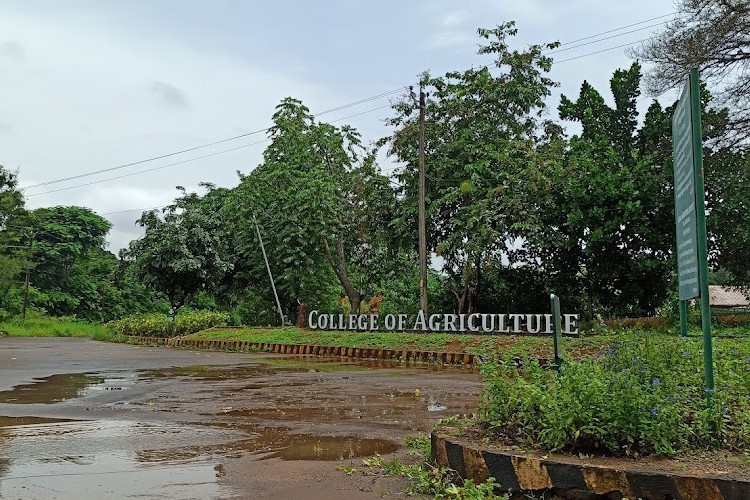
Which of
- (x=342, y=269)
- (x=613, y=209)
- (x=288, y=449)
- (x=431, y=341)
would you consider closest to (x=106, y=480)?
(x=288, y=449)

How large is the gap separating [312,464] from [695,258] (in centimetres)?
323

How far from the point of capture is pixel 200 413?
28.7 ft

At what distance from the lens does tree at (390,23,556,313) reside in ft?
73.4

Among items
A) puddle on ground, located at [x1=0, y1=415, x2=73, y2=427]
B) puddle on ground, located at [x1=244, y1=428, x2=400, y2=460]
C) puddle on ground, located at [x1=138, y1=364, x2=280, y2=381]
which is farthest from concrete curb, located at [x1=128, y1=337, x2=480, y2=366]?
puddle on ground, located at [x1=0, y1=415, x2=73, y2=427]

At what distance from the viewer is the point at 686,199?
5137 mm

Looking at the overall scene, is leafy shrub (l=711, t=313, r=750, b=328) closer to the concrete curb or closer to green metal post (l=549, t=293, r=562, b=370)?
the concrete curb

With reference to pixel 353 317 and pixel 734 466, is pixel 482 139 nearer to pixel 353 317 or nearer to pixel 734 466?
pixel 353 317

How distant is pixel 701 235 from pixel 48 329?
124 ft

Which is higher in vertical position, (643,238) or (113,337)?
(643,238)

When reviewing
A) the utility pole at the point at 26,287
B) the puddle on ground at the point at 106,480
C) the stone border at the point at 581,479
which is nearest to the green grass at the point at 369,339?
the puddle on ground at the point at 106,480

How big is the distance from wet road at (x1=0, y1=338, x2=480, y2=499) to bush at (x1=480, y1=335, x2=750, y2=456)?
1023mm

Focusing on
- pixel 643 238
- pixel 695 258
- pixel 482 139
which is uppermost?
pixel 482 139

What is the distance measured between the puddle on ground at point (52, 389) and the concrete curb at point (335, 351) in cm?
692

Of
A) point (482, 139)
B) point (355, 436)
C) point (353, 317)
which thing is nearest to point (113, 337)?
point (353, 317)
